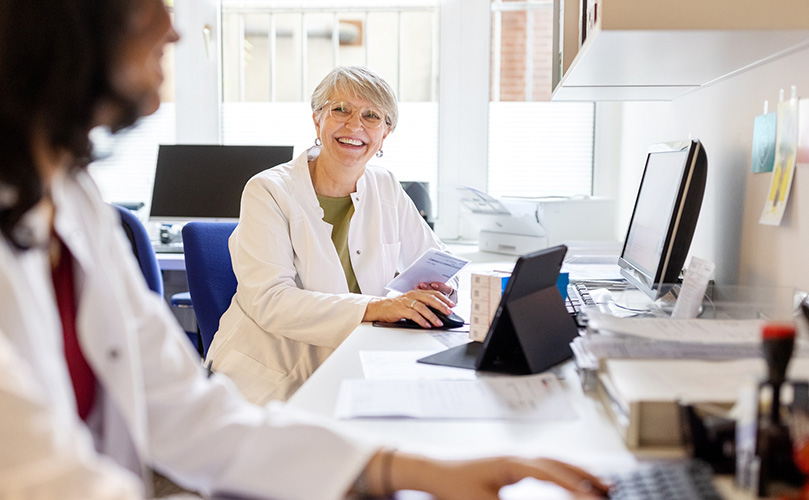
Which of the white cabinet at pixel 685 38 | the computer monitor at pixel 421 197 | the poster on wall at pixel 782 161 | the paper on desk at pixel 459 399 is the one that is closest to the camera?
the paper on desk at pixel 459 399

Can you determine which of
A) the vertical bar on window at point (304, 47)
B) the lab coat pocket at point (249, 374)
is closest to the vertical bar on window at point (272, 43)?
the vertical bar on window at point (304, 47)

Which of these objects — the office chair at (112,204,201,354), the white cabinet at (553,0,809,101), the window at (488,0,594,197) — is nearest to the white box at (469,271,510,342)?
the white cabinet at (553,0,809,101)

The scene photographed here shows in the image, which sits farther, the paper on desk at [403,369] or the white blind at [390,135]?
the white blind at [390,135]

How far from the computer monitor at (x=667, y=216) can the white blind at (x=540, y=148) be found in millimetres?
1488

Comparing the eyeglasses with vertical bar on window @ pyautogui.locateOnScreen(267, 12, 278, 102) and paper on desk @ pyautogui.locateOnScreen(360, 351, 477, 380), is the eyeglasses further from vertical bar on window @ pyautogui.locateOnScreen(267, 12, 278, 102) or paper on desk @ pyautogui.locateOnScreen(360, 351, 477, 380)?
vertical bar on window @ pyautogui.locateOnScreen(267, 12, 278, 102)

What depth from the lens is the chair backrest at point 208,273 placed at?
6.68 ft

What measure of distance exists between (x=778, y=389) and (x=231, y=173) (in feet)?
9.27

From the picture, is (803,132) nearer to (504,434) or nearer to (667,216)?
(667,216)

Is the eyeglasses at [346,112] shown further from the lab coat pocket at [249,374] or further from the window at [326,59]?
the window at [326,59]

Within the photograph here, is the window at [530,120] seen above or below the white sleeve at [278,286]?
above

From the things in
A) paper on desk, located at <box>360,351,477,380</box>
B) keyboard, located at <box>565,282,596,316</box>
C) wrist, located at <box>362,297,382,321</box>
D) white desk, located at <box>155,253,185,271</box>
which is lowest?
white desk, located at <box>155,253,185,271</box>

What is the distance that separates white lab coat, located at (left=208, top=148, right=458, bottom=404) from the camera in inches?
68.2

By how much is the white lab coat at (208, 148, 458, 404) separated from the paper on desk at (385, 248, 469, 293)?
107 mm

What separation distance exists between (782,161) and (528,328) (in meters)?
0.62
